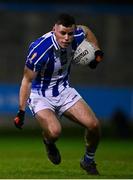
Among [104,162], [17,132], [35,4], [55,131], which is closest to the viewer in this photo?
[55,131]

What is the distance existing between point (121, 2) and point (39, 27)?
2.39m

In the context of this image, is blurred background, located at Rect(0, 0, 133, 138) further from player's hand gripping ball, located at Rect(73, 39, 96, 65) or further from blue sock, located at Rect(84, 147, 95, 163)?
player's hand gripping ball, located at Rect(73, 39, 96, 65)

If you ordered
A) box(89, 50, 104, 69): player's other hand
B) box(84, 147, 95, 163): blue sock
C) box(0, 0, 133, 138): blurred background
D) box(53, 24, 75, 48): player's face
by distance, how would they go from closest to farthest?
box(53, 24, 75, 48): player's face
box(89, 50, 104, 69): player's other hand
box(84, 147, 95, 163): blue sock
box(0, 0, 133, 138): blurred background

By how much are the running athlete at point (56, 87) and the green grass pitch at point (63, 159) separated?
50cm

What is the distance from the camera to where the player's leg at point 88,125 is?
14.7 meters

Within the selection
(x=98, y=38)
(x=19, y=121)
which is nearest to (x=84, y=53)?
(x=19, y=121)

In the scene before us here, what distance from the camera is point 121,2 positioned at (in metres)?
30.0

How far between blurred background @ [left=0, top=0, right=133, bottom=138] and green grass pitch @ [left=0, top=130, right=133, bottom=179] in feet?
9.02

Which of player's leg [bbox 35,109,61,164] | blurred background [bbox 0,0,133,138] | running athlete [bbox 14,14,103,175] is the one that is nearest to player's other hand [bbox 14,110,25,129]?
running athlete [bbox 14,14,103,175]

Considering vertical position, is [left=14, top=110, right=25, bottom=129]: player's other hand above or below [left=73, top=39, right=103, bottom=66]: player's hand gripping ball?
below

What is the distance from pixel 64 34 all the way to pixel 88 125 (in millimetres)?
1282

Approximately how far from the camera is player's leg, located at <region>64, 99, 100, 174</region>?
14.7 meters

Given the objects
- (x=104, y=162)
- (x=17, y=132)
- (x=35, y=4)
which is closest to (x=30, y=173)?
(x=104, y=162)

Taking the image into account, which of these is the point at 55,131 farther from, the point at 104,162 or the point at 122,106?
Answer: the point at 122,106
